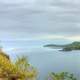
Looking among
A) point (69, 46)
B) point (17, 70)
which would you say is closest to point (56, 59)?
point (69, 46)

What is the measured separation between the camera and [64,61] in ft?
12.6

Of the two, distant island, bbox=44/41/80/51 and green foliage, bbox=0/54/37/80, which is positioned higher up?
distant island, bbox=44/41/80/51

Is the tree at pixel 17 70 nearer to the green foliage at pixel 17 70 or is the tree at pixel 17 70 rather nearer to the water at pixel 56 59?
the green foliage at pixel 17 70

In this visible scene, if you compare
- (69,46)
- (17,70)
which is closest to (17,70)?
(17,70)

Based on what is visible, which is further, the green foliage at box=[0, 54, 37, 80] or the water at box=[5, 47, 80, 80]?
the water at box=[5, 47, 80, 80]

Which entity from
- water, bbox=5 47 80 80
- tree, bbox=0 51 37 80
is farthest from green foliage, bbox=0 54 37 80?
water, bbox=5 47 80 80

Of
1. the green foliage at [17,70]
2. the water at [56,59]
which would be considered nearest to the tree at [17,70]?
the green foliage at [17,70]

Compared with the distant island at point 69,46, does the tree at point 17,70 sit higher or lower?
lower

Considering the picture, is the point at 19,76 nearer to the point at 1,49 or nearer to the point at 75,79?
the point at 1,49

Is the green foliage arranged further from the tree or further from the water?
the water

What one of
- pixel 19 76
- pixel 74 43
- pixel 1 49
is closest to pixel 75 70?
pixel 74 43

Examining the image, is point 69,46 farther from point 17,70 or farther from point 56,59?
point 17,70

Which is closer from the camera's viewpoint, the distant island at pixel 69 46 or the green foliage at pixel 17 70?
the green foliage at pixel 17 70

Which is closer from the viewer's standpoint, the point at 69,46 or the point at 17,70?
the point at 17,70
